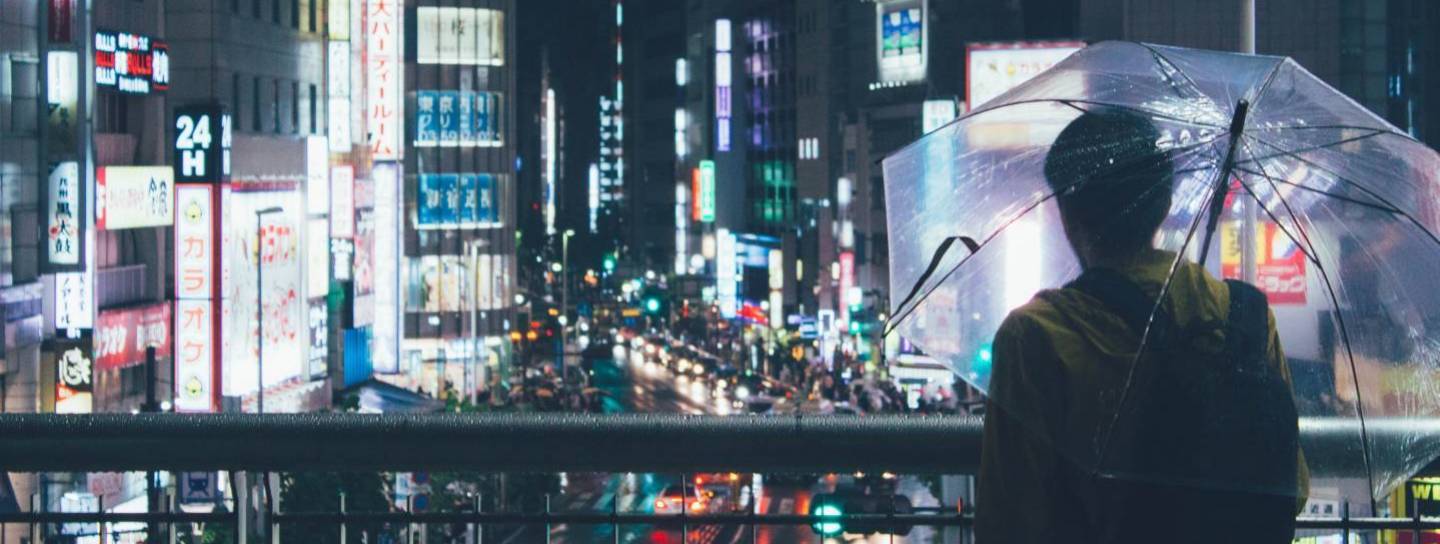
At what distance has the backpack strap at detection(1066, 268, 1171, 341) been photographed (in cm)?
374

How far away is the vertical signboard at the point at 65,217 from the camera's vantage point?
29000 mm

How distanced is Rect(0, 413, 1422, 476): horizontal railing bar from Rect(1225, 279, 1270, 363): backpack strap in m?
1.45

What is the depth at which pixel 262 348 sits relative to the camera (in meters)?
39.2

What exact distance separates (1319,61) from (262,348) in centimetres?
3878

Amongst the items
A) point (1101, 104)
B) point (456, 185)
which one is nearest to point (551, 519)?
point (1101, 104)

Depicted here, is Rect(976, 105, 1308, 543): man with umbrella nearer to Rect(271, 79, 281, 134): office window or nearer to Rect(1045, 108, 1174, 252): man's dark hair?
Rect(1045, 108, 1174, 252): man's dark hair

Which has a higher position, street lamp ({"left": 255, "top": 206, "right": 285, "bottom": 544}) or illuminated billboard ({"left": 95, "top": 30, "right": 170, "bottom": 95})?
illuminated billboard ({"left": 95, "top": 30, "right": 170, "bottom": 95})

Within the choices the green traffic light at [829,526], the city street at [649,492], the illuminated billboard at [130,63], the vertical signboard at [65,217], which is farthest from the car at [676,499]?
the green traffic light at [829,526]

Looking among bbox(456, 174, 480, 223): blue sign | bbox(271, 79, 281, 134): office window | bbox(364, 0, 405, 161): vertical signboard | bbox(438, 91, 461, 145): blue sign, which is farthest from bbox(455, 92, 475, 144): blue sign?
bbox(271, 79, 281, 134): office window

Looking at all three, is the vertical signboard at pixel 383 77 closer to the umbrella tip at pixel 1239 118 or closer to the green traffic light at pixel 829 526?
the green traffic light at pixel 829 526

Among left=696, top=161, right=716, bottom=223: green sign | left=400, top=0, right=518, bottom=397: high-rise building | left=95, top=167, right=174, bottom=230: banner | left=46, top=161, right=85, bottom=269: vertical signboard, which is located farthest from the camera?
left=696, top=161, right=716, bottom=223: green sign

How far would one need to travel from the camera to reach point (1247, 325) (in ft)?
12.4

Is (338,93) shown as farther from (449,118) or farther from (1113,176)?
(1113,176)

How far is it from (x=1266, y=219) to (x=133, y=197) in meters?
32.1
